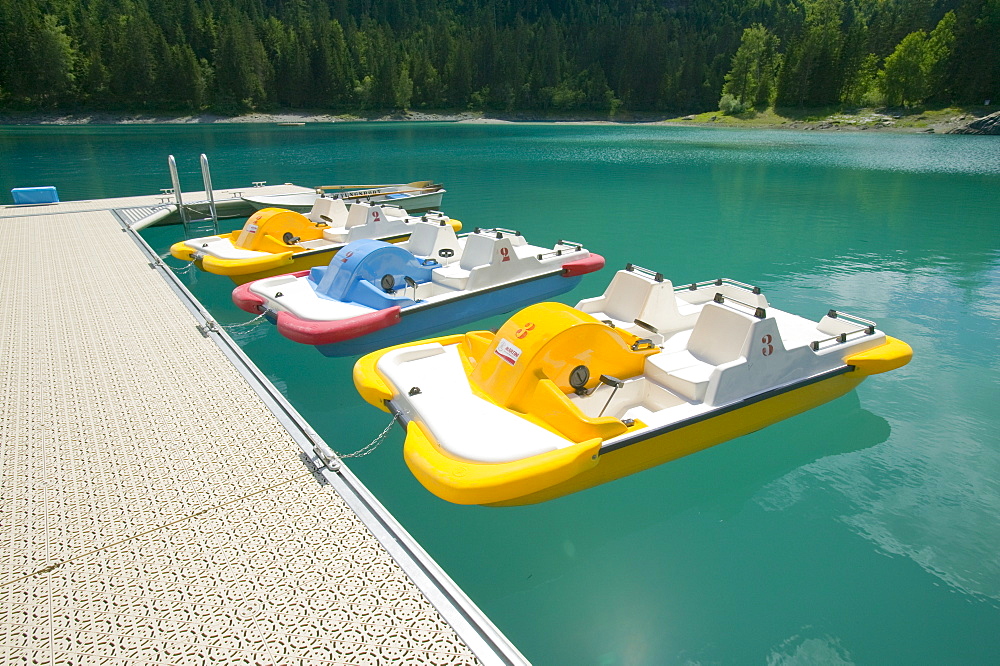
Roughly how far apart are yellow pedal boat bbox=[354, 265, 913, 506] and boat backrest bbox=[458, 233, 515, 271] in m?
3.16

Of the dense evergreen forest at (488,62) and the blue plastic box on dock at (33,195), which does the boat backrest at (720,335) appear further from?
the dense evergreen forest at (488,62)

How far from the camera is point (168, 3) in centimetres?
9644

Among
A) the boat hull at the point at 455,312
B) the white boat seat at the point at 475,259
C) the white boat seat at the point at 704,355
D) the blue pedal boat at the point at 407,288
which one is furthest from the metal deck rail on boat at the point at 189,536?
the white boat seat at the point at 475,259

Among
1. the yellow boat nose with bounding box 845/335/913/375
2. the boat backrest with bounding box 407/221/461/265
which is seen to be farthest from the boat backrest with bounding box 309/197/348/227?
the yellow boat nose with bounding box 845/335/913/375

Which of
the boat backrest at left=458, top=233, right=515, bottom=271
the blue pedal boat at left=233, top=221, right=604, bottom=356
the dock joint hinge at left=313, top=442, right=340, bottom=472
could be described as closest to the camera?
the dock joint hinge at left=313, top=442, right=340, bottom=472

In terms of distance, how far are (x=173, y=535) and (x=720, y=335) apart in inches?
206

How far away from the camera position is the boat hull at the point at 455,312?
8234 millimetres

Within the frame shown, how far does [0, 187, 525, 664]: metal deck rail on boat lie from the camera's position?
3094 mm

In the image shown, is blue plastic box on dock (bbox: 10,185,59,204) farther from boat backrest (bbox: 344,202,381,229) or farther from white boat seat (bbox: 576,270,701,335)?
white boat seat (bbox: 576,270,701,335)

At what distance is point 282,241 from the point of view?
12.0m

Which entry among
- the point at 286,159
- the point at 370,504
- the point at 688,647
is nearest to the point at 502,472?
the point at 370,504

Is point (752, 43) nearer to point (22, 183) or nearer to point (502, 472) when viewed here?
point (22, 183)

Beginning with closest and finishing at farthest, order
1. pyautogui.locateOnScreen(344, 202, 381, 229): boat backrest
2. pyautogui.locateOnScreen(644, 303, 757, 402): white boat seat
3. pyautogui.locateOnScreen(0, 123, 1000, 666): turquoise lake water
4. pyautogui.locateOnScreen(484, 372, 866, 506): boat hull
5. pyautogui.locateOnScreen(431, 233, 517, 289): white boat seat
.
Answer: pyautogui.locateOnScreen(0, 123, 1000, 666): turquoise lake water < pyautogui.locateOnScreen(484, 372, 866, 506): boat hull < pyautogui.locateOnScreen(644, 303, 757, 402): white boat seat < pyautogui.locateOnScreen(431, 233, 517, 289): white boat seat < pyautogui.locateOnScreen(344, 202, 381, 229): boat backrest

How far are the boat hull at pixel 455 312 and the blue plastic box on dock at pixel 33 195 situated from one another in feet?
52.2
